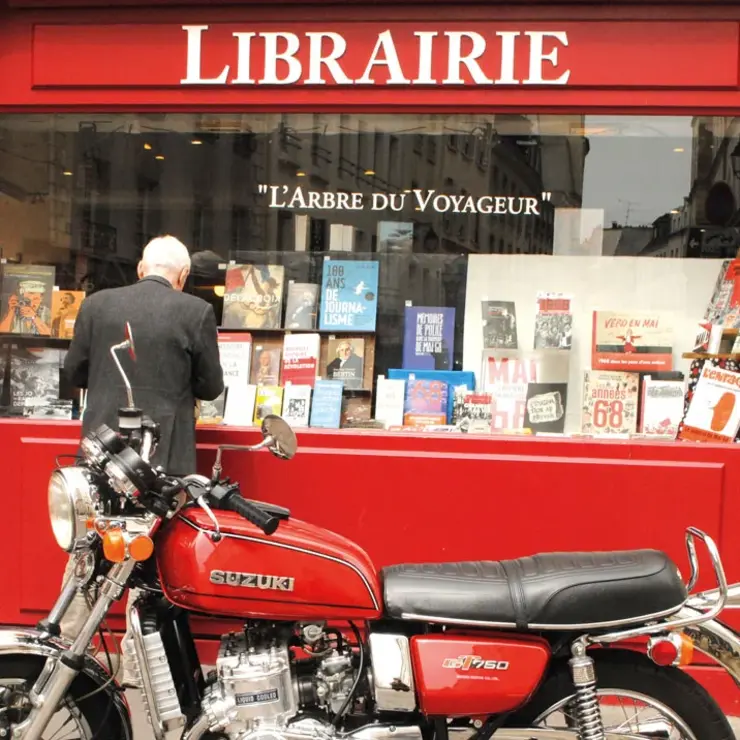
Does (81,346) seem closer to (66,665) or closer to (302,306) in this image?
(302,306)

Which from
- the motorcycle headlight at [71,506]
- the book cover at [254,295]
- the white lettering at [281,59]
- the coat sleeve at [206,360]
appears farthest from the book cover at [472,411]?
the motorcycle headlight at [71,506]

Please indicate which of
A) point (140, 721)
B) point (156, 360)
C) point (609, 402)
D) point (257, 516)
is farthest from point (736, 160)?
point (140, 721)

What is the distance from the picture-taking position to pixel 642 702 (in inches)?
110

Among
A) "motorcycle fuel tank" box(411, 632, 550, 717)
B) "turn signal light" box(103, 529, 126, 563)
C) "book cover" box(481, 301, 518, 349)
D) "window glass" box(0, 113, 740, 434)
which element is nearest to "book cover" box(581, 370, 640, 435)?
"window glass" box(0, 113, 740, 434)

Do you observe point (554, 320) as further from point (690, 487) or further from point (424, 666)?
point (424, 666)

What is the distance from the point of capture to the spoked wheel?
2811 millimetres

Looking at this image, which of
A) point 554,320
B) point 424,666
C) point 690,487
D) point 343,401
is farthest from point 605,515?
point 424,666

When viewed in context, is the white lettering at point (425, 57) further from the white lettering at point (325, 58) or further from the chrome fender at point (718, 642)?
the chrome fender at point (718, 642)

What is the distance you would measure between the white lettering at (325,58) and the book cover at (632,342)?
6.15 feet

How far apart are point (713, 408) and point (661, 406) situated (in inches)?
11.1

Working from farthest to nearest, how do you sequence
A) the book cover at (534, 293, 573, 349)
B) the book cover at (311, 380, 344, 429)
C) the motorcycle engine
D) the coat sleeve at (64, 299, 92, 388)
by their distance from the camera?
1. the book cover at (534, 293, 573, 349)
2. the book cover at (311, 380, 344, 429)
3. the coat sleeve at (64, 299, 92, 388)
4. the motorcycle engine

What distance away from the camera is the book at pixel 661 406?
16.2 ft

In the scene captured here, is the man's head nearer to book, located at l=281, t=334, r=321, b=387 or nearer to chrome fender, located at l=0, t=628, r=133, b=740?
book, located at l=281, t=334, r=321, b=387

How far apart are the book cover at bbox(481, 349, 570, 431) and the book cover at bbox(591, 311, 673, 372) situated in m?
0.19
